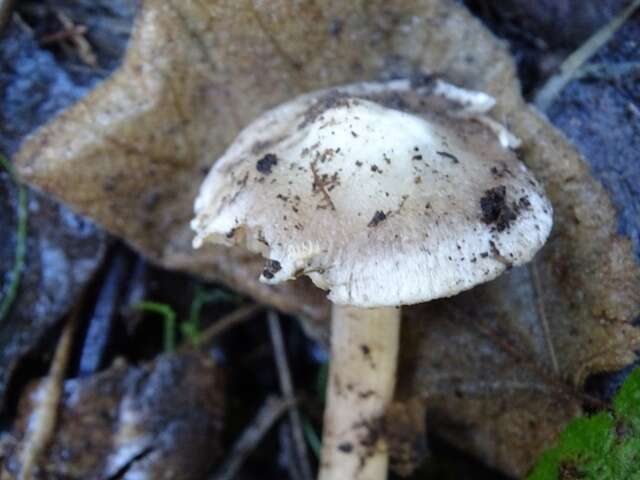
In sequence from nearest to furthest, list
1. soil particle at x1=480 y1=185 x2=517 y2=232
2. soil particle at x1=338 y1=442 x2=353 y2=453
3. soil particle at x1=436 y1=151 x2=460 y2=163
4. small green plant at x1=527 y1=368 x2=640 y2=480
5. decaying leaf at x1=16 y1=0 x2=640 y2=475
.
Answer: small green plant at x1=527 y1=368 x2=640 y2=480, soil particle at x1=480 y1=185 x2=517 y2=232, soil particle at x1=436 y1=151 x2=460 y2=163, decaying leaf at x1=16 y1=0 x2=640 y2=475, soil particle at x1=338 y1=442 x2=353 y2=453

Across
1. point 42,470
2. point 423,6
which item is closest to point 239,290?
point 42,470

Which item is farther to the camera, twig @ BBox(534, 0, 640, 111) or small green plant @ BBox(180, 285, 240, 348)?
small green plant @ BBox(180, 285, 240, 348)

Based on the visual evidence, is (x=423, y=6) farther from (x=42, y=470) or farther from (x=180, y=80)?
(x=42, y=470)

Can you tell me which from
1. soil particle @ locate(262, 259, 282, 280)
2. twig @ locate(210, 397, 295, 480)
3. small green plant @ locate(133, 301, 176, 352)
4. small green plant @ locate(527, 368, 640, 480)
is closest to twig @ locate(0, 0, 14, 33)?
small green plant @ locate(133, 301, 176, 352)

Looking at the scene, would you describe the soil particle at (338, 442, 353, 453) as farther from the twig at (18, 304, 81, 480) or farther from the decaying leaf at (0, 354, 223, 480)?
the twig at (18, 304, 81, 480)

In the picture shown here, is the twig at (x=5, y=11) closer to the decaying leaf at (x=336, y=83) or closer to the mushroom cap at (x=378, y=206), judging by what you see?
the decaying leaf at (x=336, y=83)

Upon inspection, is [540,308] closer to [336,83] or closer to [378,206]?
[378,206]

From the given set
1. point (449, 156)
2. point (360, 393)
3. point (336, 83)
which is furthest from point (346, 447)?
point (336, 83)

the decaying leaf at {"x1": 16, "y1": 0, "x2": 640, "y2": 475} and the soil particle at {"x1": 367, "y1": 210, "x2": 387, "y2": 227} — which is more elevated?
the soil particle at {"x1": 367, "y1": 210, "x2": 387, "y2": 227}
